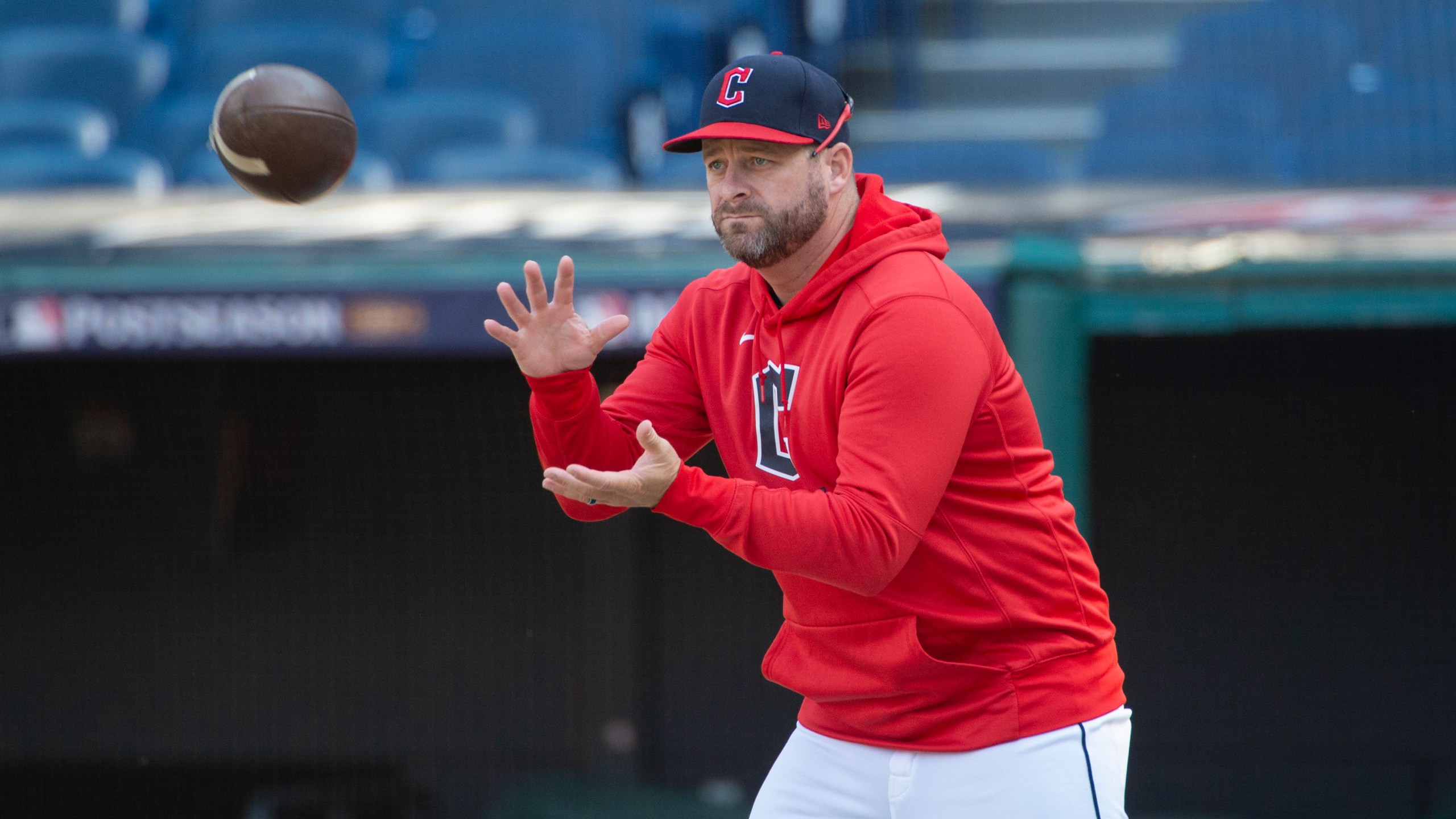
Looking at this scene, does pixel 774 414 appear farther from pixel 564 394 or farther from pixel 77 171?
pixel 77 171

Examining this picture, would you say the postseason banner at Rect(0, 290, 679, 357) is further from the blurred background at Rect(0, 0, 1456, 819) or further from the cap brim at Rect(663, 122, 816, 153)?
the cap brim at Rect(663, 122, 816, 153)

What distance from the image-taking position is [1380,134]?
4.50 metres

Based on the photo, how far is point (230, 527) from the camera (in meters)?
4.77

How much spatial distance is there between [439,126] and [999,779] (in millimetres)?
3958

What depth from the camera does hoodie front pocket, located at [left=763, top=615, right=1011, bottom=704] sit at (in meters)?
1.86

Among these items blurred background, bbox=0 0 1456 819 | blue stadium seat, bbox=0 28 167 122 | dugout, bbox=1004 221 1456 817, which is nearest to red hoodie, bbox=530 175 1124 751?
blurred background, bbox=0 0 1456 819

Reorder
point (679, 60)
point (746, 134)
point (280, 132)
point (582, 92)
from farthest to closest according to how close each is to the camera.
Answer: point (679, 60) → point (582, 92) → point (280, 132) → point (746, 134)

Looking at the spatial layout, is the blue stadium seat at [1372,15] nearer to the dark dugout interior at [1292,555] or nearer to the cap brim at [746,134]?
the dark dugout interior at [1292,555]

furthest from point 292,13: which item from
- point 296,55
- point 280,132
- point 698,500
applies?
point 698,500

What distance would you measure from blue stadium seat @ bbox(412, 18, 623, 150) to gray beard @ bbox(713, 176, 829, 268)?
3.36m

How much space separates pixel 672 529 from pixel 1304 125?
2574 millimetres

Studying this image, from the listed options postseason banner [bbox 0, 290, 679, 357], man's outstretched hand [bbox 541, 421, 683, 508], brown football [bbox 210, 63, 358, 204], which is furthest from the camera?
postseason banner [bbox 0, 290, 679, 357]

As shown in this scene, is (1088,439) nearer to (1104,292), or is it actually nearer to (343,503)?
(1104,292)

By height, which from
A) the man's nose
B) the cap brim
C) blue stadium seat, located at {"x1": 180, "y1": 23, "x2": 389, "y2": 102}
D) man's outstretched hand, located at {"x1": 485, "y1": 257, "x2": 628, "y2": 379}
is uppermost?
blue stadium seat, located at {"x1": 180, "y1": 23, "x2": 389, "y2": 102}
